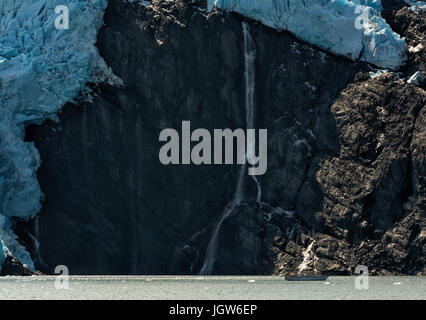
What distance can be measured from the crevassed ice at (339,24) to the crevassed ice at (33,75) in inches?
392

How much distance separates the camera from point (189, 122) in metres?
72.8

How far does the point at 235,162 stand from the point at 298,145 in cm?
498

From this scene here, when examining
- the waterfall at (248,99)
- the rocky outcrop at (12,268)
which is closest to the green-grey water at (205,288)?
the rocky outcrop at (12,268)

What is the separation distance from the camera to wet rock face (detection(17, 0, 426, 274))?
6900 centimetres

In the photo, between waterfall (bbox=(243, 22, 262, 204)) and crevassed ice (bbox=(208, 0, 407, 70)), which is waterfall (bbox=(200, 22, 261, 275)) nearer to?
waterfall (bbox=(243, 22, 262, 204))

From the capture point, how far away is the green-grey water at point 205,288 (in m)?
54.8

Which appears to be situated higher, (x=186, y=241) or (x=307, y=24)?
(x=307, y=24)

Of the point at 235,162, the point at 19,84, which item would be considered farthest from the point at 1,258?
the point at 235,162

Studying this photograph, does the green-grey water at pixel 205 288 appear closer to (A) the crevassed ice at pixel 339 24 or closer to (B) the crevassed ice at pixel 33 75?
(B) the crevassed ice at pixel 33 75

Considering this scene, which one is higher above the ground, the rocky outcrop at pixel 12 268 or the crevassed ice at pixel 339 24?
the crevassed ice at pixel 339 24

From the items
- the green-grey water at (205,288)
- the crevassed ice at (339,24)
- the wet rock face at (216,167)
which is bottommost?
the green-grey water at (205,288)
